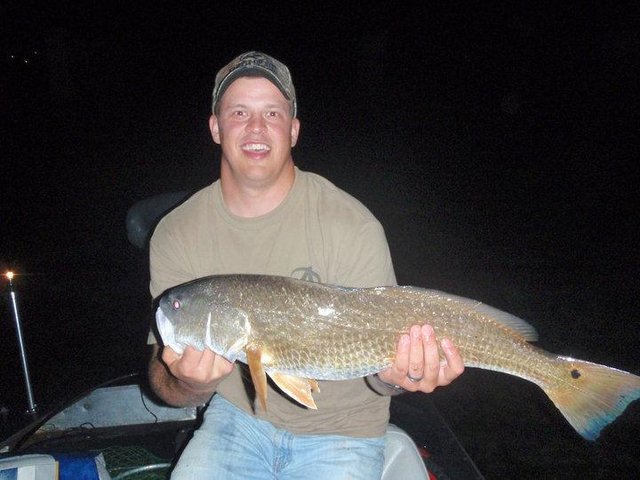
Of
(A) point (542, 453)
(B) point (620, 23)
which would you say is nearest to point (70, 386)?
(A) point (542, 453)

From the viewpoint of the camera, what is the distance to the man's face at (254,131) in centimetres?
293

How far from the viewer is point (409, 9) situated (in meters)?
36.2

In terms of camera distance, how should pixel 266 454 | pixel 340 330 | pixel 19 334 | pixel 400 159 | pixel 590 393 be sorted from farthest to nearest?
pixel 400 159
pixel 19 334
pixel 266 454
pixel 340 330
pixel 590 393

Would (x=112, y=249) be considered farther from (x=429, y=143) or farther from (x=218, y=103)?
(x=429, y=143)

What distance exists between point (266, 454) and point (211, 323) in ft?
2.97

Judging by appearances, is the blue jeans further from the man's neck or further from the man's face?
the man's face

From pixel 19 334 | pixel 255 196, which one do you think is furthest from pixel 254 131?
pixel 19 334

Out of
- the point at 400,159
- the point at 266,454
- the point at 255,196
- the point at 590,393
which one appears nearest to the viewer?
the point at 590,393

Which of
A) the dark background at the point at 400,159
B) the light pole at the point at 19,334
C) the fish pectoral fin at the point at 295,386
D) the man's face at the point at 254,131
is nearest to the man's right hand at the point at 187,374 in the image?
the fish pectoral fin at the point at 295,386

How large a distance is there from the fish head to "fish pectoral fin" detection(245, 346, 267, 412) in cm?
7

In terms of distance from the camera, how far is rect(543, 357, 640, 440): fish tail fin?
247 cm

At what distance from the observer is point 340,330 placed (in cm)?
265

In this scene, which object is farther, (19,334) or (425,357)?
(19,334)

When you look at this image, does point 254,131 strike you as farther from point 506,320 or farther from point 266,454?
point 266,454
